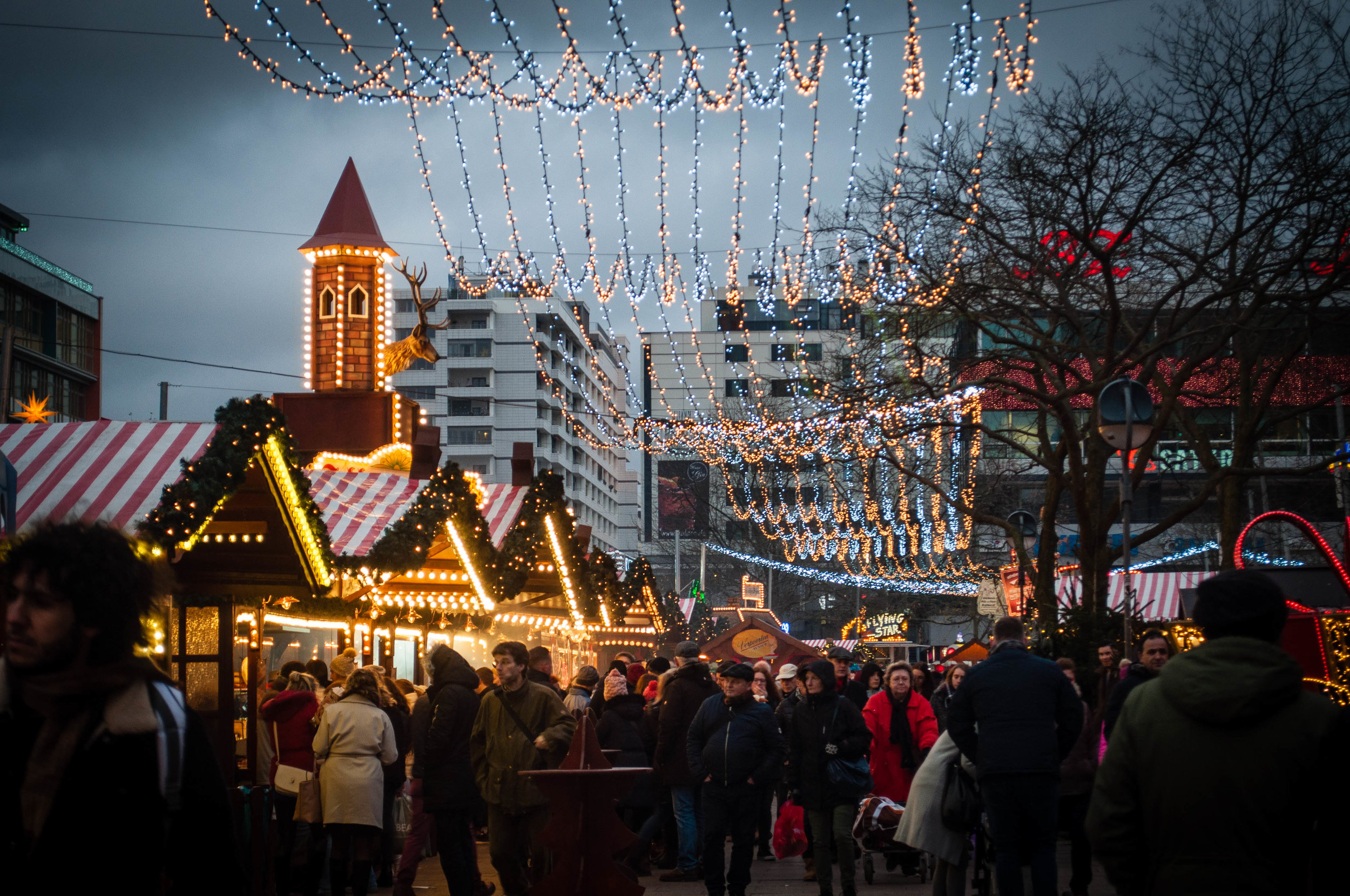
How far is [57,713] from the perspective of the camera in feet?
9.65

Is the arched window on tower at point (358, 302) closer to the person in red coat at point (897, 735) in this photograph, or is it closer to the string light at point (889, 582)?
the person in red coat at point (897, 735)

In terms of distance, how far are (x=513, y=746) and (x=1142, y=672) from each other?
433 cm

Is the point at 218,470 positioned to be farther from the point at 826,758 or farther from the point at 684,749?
the point at 826,758

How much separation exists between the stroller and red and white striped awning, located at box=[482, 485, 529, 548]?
662 centimetres

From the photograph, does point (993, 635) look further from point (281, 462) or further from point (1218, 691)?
point (281, 462)

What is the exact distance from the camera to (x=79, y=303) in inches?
2520

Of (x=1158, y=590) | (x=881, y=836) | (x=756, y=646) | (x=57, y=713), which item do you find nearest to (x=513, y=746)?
(x=881, y=836)

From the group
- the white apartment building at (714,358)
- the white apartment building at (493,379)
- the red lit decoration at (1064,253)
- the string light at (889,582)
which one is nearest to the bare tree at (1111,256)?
the red lit decoration at (1064,253)

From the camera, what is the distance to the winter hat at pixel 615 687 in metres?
13.0

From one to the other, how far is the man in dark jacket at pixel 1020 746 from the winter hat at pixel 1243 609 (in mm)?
3418

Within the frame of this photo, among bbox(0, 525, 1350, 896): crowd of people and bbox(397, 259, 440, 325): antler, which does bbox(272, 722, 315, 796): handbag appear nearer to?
bbox(0, 525, 1350, 896): crowd of people

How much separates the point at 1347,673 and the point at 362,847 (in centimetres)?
649

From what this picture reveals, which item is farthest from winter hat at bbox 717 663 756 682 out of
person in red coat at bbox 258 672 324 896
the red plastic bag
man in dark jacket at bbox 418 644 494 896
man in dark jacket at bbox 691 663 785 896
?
the red plastic bag

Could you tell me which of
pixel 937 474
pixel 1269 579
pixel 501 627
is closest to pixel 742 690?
pixel 1269 579
